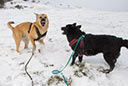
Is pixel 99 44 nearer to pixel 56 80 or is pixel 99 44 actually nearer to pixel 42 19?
pixel 56 80

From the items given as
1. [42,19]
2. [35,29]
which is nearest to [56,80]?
[35,29]

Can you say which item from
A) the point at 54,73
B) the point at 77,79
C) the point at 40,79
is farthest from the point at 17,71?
the point at 77,79

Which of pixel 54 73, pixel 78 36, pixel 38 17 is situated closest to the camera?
pixel 54 73

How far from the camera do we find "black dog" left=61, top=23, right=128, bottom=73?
252 cm

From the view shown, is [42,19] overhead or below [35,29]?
overhead

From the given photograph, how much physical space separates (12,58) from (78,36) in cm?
222

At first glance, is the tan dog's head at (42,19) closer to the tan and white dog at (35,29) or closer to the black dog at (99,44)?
the tan and white dog at (35,29)

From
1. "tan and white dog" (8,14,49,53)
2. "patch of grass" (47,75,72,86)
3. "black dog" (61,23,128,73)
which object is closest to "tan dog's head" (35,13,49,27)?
"tan and white dog" (8,14,49,53)

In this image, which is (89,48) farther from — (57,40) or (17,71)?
(57,40)

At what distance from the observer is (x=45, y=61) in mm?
3293

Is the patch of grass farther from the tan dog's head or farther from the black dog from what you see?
the tan dog's head

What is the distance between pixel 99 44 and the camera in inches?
102

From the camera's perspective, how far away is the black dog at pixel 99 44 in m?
2.52

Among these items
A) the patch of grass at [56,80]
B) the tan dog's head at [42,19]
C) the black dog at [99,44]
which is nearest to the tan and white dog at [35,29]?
the tan dog's head at [42,19]
